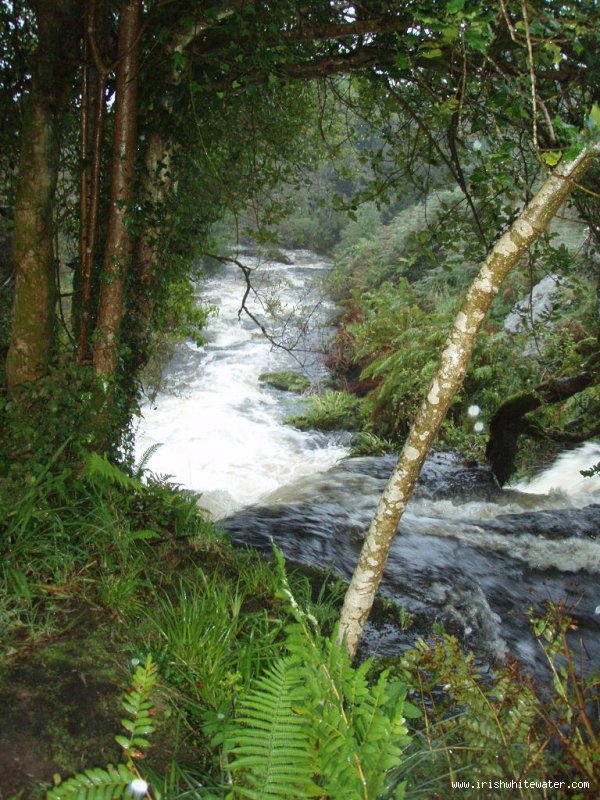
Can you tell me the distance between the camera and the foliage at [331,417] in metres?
11.8

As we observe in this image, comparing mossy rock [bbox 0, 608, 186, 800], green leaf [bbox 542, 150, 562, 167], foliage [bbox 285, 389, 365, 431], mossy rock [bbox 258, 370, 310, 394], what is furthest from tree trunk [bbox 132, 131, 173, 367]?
mossy rock [bbox 258, 370, 310, 394]

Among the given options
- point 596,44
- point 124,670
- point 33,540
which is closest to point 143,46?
point 596,44

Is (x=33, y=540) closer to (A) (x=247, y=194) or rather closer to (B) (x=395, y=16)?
(B) (x=395, y=16)

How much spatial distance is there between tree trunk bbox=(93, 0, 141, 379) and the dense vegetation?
0.06 ft

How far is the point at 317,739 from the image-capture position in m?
1.89

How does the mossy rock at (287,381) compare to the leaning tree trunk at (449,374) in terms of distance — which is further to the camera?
the mossy rock at (287,381)

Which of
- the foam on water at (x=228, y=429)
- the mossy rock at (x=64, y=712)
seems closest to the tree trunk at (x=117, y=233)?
the foam on water at (x=228, y=429)

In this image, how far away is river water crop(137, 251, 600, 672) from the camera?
487cm

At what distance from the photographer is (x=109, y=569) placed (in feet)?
11.0

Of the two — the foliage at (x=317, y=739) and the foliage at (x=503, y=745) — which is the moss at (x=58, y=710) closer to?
the foliage at (x=317, y=739)

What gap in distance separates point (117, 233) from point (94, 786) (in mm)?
3571

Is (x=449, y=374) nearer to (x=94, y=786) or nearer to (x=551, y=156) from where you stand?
(x=551, y=156)

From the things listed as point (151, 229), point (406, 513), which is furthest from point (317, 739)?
point (406, 513)

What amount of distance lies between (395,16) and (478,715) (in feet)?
13.8
